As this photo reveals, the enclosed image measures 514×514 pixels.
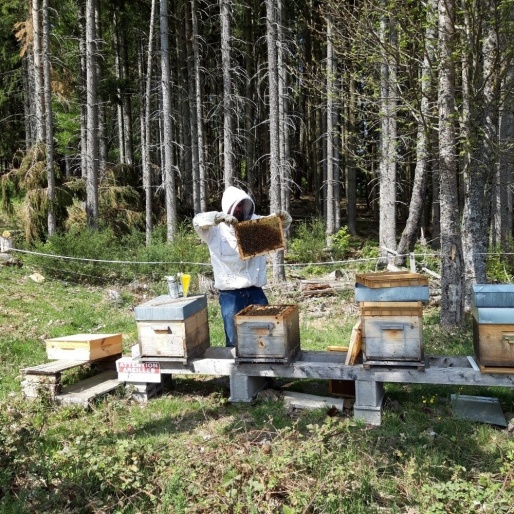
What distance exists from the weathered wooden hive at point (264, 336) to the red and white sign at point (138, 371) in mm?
900

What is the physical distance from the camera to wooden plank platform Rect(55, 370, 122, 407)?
5086mm

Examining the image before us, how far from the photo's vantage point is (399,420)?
4.55 metres

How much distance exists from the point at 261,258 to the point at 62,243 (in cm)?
749

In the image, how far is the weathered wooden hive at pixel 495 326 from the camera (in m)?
4.09

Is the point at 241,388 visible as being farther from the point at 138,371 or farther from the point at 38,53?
the point at 38,53

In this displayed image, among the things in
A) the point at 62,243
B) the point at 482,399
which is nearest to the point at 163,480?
the point at 482,399

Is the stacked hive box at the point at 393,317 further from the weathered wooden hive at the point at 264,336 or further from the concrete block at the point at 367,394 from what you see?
the weathered wooden hive at the point at 264,336

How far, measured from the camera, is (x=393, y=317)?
429 cm

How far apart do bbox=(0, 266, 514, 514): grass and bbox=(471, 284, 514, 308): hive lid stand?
1.02m

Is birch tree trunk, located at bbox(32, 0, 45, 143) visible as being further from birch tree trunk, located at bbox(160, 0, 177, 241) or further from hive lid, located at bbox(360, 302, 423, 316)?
hive lid, located at bbox(360, 302, 423, 316)

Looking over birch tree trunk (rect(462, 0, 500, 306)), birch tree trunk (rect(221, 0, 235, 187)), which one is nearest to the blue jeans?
birch tree trunk (rect(462, 0, 500, 306))

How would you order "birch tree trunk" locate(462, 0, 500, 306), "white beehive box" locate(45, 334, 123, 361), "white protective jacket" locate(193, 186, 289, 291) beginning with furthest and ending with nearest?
"birch tree trunk" locate(462, 0, 500, 306), "white beehive box" locate(45, 334, 123, 361), "white protective jacket" locate(193, 186, 289, 291)

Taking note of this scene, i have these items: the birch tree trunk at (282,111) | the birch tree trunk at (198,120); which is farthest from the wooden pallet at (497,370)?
the birch tree trunk at (198,120)

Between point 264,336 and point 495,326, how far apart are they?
→ 6.26 feet
